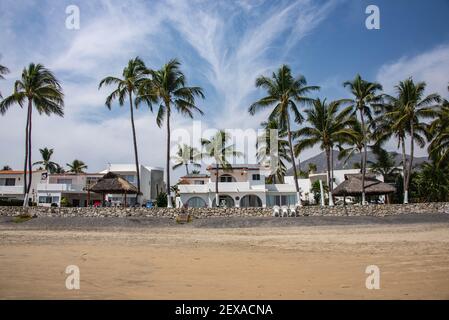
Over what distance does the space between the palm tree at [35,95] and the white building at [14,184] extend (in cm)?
1781

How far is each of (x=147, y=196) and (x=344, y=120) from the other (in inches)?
1145

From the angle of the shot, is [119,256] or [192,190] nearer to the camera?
[119,256]

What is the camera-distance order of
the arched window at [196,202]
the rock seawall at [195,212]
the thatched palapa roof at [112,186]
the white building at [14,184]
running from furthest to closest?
the white building at [14,184] → the arched window at [196,202] → the thatched palapa roof at [112,186] → the rock seawall at [195,212]

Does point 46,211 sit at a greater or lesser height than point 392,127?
lesser

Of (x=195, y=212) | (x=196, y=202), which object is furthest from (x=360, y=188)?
(x=195, y=212)

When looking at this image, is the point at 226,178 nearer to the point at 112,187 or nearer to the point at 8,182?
the point at 112,187

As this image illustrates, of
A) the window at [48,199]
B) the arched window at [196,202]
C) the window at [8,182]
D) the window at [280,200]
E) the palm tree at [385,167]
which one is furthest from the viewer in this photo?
the window at [8,182]

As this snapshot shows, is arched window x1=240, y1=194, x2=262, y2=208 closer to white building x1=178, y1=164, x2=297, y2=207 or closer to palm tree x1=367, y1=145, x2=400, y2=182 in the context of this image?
white building x1=178, y1=164, x2=297, y2=207

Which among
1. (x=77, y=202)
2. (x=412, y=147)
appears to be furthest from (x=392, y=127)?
(x=77, y=202)

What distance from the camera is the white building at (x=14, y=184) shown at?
46000 millimetres

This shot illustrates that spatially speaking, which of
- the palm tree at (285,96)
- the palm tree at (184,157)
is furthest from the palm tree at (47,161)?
the palm tree at (285,96)

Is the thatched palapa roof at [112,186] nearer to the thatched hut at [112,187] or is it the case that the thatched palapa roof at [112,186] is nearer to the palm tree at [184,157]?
the thatched hut at [112,187]
